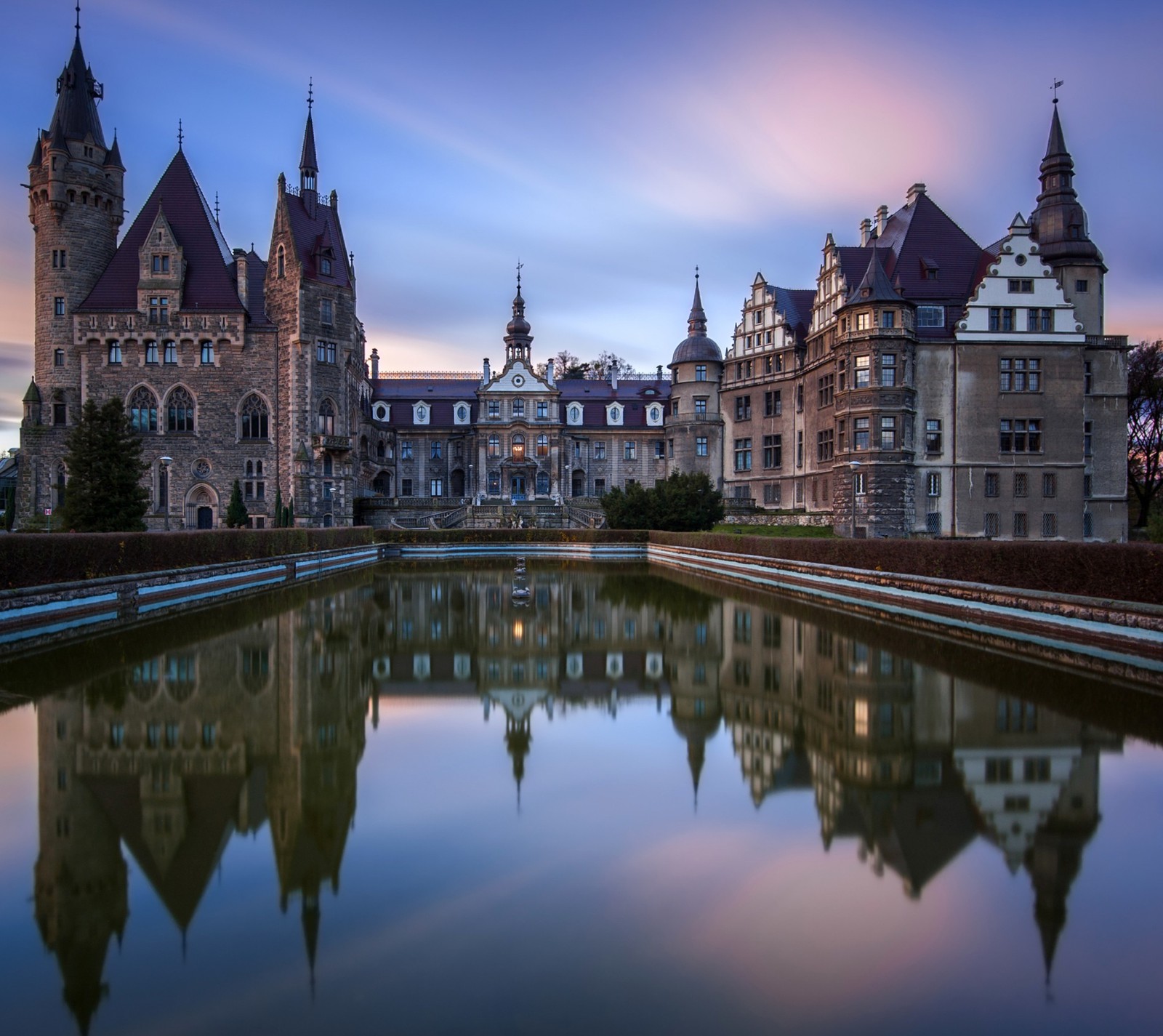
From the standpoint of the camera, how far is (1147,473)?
185 feet

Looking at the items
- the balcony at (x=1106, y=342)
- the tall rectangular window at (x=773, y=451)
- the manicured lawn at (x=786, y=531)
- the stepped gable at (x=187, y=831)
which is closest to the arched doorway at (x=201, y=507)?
the manicured lawn at (x=786, y=531)

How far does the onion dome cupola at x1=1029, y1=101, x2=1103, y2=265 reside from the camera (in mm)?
39156

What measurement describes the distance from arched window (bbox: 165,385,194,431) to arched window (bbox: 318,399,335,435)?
25.3 feet

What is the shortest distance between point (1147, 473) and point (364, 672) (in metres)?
62.4

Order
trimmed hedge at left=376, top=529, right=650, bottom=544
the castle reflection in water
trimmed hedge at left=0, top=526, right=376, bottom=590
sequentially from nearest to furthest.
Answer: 1. the castle reflection in water
2. trimmed hedge at left=0, top=526, right=376, bottom=590
3. trimmed hedge at left=376, top=529, right=650, bottom=544

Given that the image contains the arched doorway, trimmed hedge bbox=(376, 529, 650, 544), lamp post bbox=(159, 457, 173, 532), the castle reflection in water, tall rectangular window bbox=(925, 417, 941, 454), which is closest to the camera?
the castle reflection in water

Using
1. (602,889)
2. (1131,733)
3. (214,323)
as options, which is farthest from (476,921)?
(214,323)

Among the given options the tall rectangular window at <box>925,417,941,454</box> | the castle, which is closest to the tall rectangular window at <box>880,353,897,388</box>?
the castle

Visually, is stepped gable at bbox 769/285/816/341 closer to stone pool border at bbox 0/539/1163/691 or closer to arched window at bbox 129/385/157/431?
stone pool border at bbox 0/539/1163/691

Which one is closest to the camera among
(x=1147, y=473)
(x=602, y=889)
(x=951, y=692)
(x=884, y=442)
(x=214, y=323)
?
(x=602, y=889)

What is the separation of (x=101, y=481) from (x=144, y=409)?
24.7m

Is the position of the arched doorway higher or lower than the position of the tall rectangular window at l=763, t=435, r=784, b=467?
lower

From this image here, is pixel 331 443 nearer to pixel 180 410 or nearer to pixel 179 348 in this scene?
pixel 180 410

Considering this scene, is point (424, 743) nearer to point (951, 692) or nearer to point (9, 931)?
point (9, 931)
